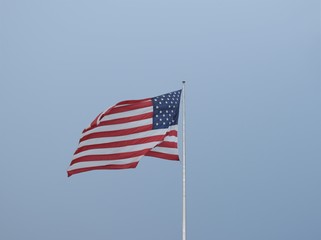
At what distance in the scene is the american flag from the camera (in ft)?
84.6

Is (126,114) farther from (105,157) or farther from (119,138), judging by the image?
(105,157)

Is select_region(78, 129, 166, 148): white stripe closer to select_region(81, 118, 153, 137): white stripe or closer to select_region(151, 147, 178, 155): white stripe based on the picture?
select_region(81, 118, 153, 137): white stripe

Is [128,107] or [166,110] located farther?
[166,110]

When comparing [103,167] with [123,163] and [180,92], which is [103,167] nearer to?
[123,163]

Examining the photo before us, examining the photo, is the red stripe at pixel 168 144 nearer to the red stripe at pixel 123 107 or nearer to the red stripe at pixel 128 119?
the red stripe at pixel 128 119

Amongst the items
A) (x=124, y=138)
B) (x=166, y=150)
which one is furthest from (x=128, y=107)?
(x=166, y=150)

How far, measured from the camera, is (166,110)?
86.4 ft

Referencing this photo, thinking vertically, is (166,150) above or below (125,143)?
below

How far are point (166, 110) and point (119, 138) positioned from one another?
2129 mm

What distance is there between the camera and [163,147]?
25984mm

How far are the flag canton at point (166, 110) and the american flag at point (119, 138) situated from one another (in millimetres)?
38

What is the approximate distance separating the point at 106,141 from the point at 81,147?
98cm

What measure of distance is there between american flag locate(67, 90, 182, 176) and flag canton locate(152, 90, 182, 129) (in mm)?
38

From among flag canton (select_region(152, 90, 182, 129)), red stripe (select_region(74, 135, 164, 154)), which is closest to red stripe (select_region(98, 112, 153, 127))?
flag canton (select_region(152, 90, 182, 129))
